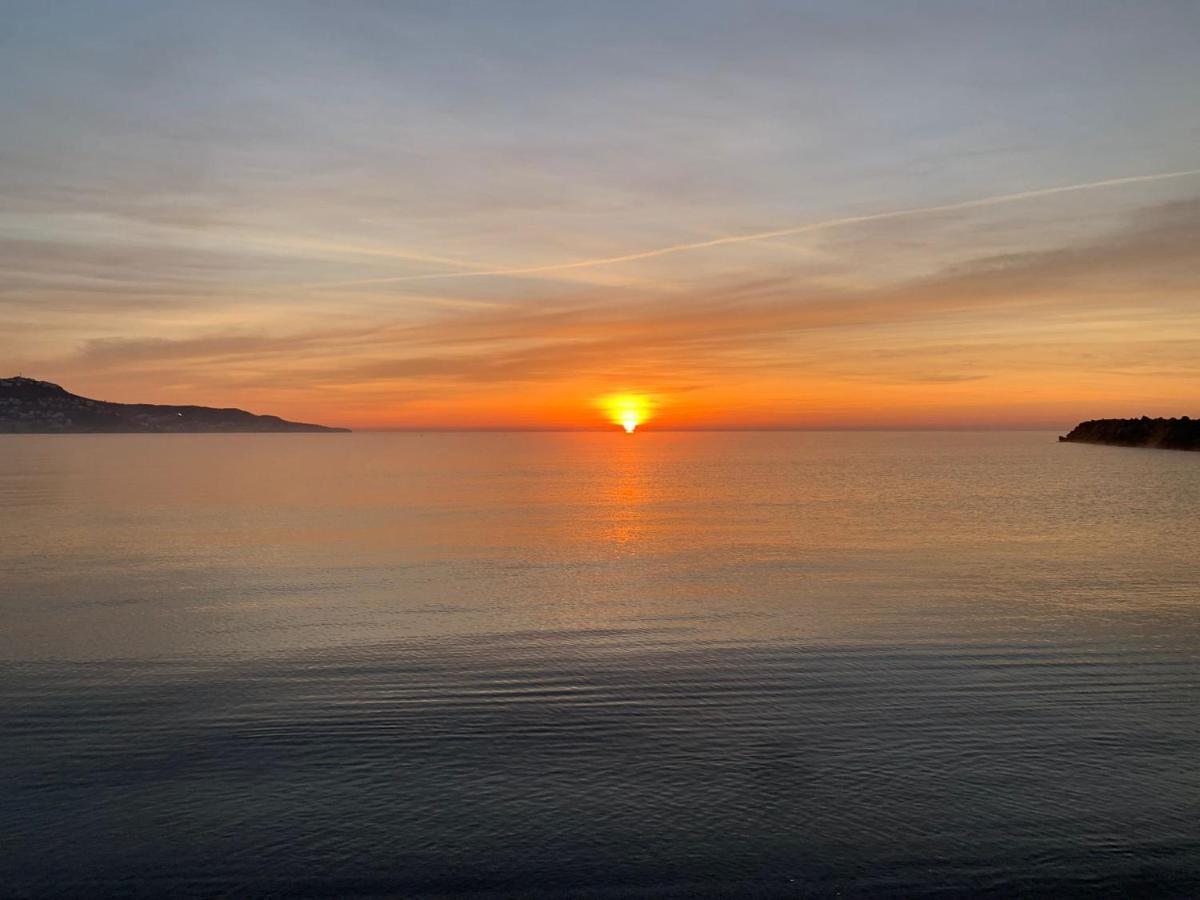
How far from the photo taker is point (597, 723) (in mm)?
16750

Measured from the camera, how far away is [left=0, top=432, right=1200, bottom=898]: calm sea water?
1143 cm

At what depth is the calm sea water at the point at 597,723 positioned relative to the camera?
11.4 meters

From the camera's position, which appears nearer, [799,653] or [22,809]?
[22,809]

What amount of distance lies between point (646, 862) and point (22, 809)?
347 inches

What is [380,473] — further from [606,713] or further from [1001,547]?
[606,713]

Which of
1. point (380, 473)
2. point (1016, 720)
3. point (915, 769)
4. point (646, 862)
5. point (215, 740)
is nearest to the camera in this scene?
point (646, 862)

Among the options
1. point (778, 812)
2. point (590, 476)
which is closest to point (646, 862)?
point (778, 812)

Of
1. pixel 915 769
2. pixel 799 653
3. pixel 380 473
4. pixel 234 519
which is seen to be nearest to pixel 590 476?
pixel 380 473

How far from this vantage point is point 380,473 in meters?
115

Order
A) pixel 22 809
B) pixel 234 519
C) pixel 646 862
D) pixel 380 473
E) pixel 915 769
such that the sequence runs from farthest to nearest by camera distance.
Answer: pixel 380 473 < pixel 234 519 < pixel 915 769 < pixel 22 809 < pixel 646 862

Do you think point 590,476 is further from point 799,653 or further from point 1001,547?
point 799,653

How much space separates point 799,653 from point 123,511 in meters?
52.8

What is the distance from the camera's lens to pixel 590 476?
117 metres

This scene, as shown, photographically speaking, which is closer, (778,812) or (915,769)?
(778,812)
